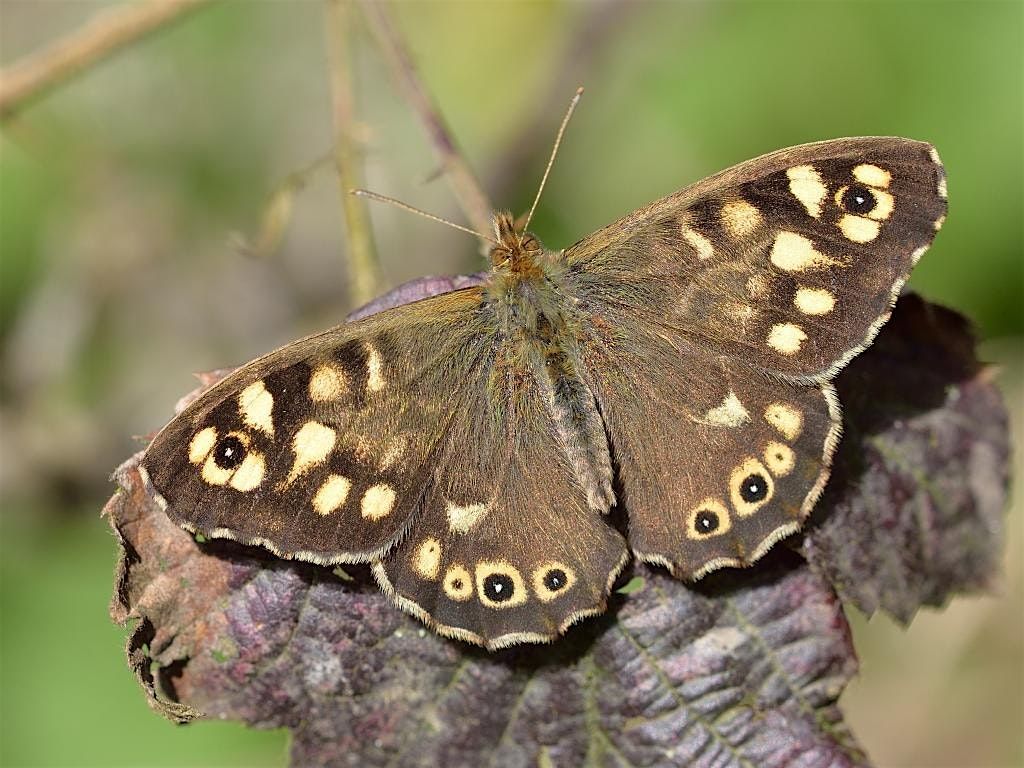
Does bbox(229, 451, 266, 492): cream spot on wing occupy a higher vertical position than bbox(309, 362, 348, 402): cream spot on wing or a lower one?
lower

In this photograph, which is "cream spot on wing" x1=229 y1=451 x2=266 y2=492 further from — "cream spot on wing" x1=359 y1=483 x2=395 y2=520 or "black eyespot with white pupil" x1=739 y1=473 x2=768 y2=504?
"black eyespot with white pupil" x1=739 y1=473 x2=768 y2=504

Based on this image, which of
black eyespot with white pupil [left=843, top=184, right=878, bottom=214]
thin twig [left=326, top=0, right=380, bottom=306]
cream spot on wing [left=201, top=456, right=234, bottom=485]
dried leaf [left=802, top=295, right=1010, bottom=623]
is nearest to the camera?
cream spot on wing [left=201, top=456, right=234, bottom=485]

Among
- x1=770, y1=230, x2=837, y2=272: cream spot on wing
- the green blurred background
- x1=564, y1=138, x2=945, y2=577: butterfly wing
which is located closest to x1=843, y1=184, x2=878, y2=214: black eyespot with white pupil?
x1=564, y1=138, x2=945, y2=577: butterfly wing

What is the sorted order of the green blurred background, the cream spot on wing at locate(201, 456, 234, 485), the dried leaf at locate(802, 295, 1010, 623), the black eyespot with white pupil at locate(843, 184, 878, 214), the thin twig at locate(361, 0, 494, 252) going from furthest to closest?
the green blurred background
the thin twig at locate(361, 0, 494, 252)
the dried leaf at locate(802, 295, 1010, 623)
the black eyespot with white pupil at locate(843, 184, 878, 214)
the cream spot on wing at locate(201, 456, 234, 485)

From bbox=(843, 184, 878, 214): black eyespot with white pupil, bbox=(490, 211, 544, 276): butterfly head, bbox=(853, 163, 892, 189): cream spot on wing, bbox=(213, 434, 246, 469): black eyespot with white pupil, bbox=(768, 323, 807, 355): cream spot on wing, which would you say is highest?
bbox=(490, 211, 544, 276): butterfly head

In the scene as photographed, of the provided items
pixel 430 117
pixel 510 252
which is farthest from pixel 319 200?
pixel 510 252

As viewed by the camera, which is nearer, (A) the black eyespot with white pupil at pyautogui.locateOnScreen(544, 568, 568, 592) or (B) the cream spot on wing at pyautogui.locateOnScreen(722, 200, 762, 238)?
(A) the black eyespot with white pupil at pyautogui.locateOnScreen(544, 568, 568, 592)

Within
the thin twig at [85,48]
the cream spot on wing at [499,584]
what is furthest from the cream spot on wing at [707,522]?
the thin twig at [85,48]

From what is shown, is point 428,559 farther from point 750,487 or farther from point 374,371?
point 750,487
